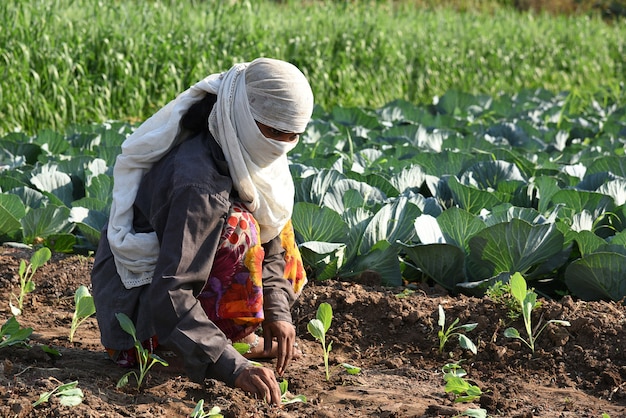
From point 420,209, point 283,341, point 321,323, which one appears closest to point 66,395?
point 283,341

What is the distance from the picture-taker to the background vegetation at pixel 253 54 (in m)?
6.82

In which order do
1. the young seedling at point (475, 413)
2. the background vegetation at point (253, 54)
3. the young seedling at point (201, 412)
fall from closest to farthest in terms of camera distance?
the young seedling at point (201, 412)
the young seedling at point (475, 413)
the background vegetation at point (253, 54)

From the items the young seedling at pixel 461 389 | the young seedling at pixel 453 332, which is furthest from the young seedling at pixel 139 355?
the young seedling at pixel 453 332

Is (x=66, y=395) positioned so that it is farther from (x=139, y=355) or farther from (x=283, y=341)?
(x=283, y=341)

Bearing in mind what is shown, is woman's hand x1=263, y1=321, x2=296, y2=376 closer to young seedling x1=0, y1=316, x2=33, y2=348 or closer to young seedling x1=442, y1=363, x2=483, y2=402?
young seedling x1=442, y1=363, x2=483, y2=402

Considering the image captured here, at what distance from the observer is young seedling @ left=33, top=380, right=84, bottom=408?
7.14 feet

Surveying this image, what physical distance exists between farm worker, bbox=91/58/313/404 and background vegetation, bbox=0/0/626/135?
13.8ft

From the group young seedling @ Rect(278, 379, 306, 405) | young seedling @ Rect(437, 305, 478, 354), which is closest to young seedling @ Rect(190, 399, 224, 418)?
young seedling @ Rect(278, 379, 306, 405)

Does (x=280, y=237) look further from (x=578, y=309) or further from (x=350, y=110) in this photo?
(x=350, y=110)

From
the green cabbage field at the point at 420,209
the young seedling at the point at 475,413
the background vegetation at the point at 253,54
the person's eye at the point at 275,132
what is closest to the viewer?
the young seedling at the point at 475,413

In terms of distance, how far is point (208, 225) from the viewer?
2.29 meters

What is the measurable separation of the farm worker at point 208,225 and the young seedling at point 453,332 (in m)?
0.53

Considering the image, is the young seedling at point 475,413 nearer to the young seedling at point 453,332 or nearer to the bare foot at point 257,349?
the young seedling at point 453,332

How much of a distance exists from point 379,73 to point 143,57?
3008 millimetres
